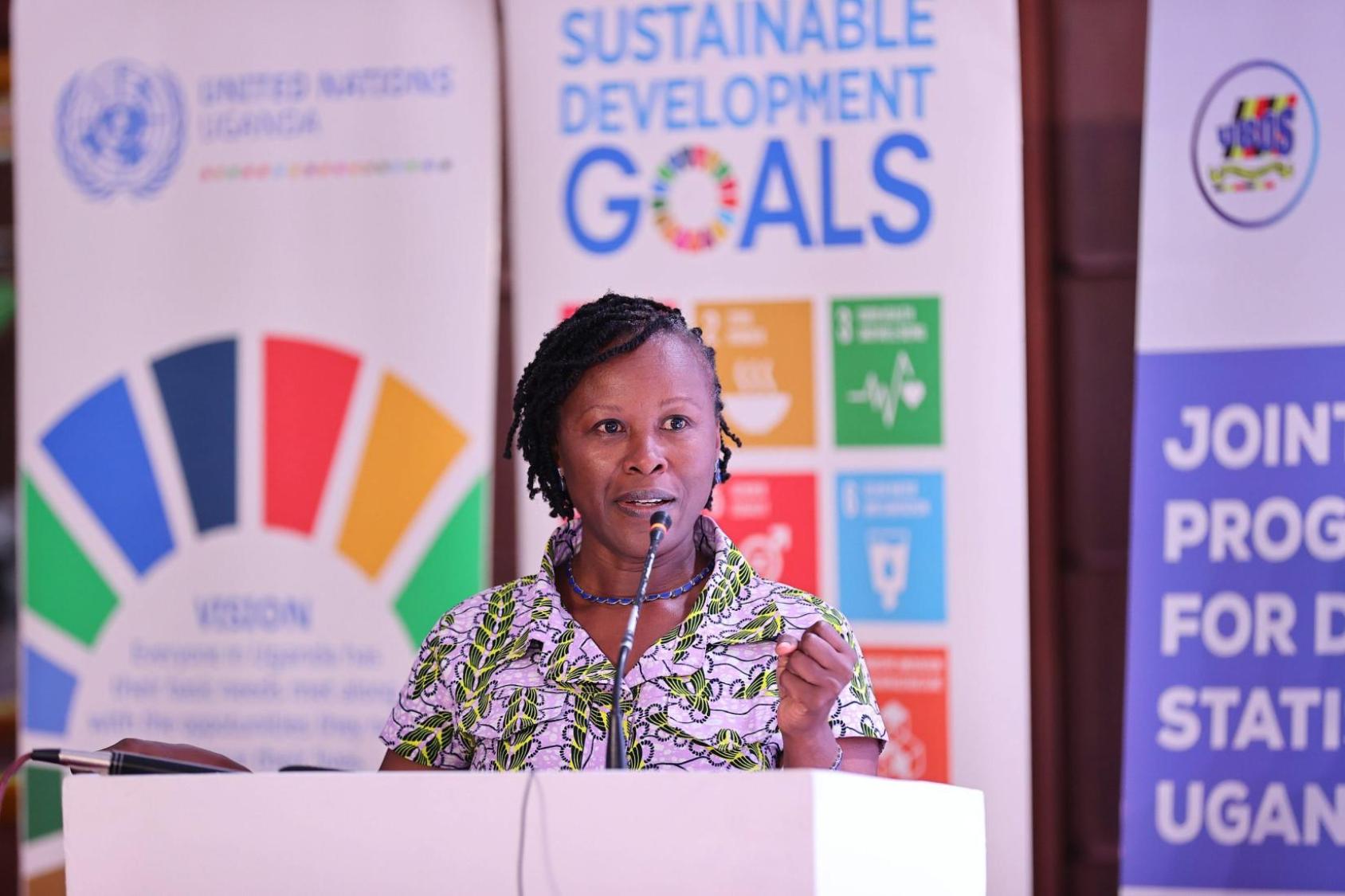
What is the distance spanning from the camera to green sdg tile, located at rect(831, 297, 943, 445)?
3.15 metres

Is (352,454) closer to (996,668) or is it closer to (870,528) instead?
A: (870,528)

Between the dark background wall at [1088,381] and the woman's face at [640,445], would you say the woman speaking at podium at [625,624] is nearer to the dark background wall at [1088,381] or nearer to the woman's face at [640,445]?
the woman's face at [640,445]

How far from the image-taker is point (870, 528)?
319 centimetres

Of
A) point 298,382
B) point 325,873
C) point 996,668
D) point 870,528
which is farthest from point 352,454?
point 325,873

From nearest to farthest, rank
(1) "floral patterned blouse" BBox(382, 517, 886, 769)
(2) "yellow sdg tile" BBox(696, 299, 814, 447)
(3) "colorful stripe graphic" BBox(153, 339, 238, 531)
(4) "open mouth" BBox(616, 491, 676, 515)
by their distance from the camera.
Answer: (1) "floral patterned blouse" BBox(382, 517, 886, 769), (4) "open mouth" BBox(616, 491, 676, 515), (2) "yellow sdg tile" BBox(696, 299, 814, 447), (3) "colorful stripe graphic" BBox(153, 339, 238, 531)

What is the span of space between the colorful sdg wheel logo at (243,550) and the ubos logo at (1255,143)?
→ 5.55 ft

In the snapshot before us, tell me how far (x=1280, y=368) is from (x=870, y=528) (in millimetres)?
869

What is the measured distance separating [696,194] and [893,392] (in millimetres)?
606

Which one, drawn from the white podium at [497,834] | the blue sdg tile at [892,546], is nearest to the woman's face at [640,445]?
the white podium at [497,834]

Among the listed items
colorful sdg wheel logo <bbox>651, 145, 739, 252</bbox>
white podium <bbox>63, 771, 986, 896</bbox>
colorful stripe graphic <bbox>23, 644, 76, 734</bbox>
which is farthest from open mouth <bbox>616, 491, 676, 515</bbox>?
colorful stripe graphic <bbox>23, 644, 76, 734</bbox>

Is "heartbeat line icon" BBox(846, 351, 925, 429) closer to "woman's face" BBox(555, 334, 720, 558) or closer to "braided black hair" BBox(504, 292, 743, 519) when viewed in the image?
"braided black hair" BBox(504, 292, 743, 519)

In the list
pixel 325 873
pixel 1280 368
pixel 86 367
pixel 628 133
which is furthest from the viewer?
pixel 86 367

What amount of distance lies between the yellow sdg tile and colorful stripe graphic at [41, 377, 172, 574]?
1364 millimetres

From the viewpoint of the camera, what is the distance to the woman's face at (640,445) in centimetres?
188
